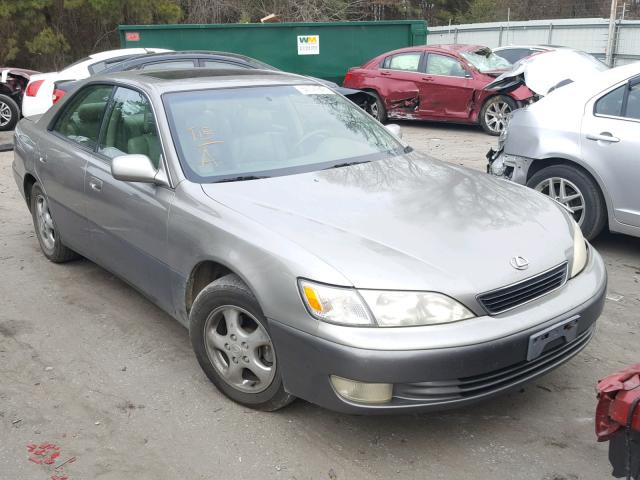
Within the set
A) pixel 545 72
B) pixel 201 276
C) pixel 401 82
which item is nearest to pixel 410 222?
pixel 201 276

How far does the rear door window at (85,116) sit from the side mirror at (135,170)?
986mm

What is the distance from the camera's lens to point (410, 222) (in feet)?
11.0

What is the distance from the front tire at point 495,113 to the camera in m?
11.4

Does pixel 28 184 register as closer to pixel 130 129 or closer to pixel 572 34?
pixel 130 129

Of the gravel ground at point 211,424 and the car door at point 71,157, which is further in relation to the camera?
the car door at point 71,157

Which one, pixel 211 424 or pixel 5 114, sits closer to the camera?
pixel 211 424

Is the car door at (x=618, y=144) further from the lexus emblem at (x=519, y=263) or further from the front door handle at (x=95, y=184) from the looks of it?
the front door handle at (x=95, y=184)

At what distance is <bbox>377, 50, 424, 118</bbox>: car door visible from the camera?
12.5 metres

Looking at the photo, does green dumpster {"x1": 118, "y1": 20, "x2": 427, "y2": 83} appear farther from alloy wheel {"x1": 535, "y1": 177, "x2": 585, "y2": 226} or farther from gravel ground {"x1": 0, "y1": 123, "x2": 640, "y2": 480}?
gravel ground {"x1": 0, "y1": 123, "x2": 640, "y2": 480}

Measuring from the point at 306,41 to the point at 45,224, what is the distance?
10723 millimetres

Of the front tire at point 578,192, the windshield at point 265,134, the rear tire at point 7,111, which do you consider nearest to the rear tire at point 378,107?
the rear tire at point 7,111

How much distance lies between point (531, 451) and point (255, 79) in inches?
108

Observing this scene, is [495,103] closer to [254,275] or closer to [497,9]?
[254,275]

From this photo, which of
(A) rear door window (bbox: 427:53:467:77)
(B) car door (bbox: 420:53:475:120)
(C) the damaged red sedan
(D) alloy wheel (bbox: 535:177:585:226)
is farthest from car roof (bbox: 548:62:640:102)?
(A) rear door window (bbox: 427:53:467:77)
